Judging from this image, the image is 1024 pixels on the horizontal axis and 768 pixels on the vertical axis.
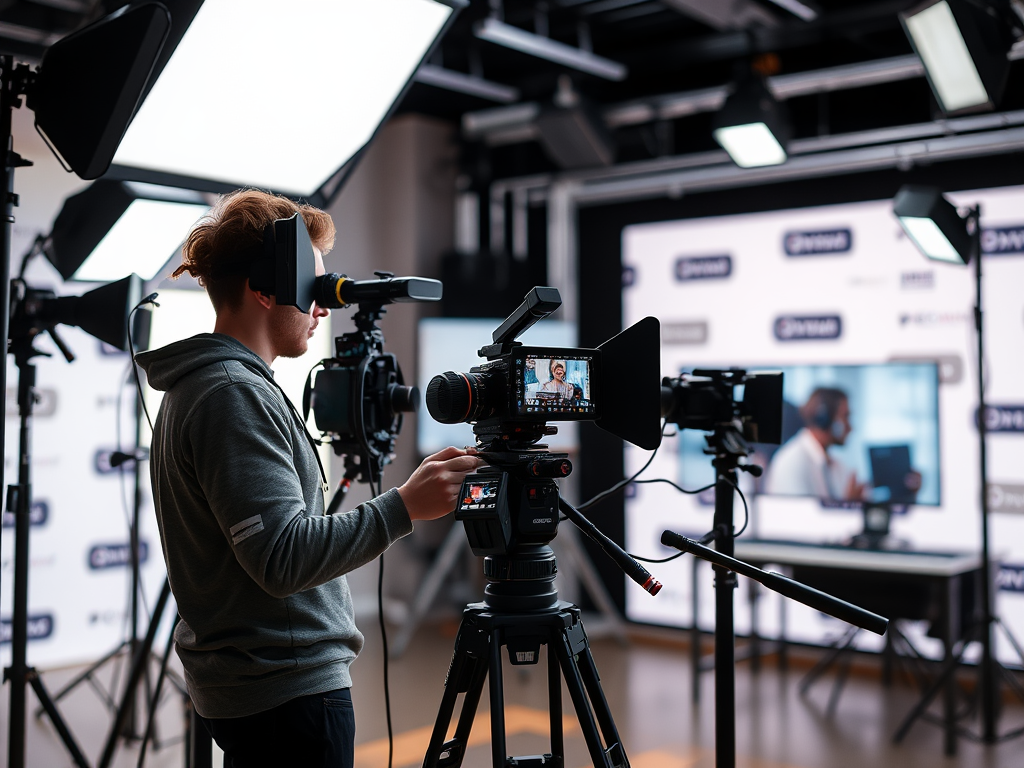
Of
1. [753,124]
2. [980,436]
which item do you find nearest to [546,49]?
[753,124]

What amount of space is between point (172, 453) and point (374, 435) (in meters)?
0.53

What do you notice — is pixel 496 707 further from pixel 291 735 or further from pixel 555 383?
pixel 555 383

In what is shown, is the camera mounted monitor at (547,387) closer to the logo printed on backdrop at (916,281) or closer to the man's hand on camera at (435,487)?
the man's hand on camera at (435,487)

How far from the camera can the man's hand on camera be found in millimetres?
1312

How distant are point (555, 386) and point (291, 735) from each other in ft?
1.99

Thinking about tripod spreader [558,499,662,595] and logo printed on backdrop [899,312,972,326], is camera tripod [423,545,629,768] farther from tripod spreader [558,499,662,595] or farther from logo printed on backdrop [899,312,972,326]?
logo printed on backdrop [899,312,972,326]

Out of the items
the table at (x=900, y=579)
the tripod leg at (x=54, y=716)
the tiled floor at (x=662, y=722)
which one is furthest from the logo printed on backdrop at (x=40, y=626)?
the table at (x=900, y=579)

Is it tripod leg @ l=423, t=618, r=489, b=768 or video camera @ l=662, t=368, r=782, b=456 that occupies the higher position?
video camera @ l=662, t=368, r=782, b=456

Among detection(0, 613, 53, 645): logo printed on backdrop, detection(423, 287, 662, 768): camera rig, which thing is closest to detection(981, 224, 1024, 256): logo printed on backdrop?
detection(423, 287, 662, 768): camera rig

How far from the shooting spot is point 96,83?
1.39 metres

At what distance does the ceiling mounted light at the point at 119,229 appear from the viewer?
224 centimetres

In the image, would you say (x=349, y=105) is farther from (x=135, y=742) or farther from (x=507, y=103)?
(x=507, y=103)

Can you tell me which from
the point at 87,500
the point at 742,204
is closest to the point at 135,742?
the point at 87,500

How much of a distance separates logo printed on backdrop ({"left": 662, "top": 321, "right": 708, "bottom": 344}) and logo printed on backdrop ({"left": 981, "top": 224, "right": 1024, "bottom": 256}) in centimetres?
137
